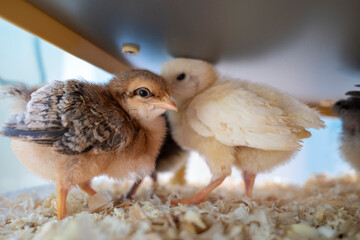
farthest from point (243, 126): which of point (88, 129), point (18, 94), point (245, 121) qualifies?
point (18, 94)

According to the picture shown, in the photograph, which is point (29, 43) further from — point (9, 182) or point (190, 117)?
point (190, 117)

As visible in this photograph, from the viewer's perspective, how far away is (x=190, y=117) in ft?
3.94

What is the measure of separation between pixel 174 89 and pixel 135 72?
1.19 ft

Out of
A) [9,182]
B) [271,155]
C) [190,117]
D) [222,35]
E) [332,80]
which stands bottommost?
[9,182]

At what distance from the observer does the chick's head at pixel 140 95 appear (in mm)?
1032

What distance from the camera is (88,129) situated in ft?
2.65

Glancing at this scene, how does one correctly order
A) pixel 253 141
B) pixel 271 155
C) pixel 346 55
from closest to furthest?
pixel 253 141, pixel 271 155, pixel 346 55

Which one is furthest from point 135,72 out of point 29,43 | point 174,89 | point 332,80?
point 332,80

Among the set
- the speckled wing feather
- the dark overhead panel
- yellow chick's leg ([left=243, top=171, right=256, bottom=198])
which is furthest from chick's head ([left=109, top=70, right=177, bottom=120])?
yellow chick's leg ([left=243, top=171, right=256, bottom=198])

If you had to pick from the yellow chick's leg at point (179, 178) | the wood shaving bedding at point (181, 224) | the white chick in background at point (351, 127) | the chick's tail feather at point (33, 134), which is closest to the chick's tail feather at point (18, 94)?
the chick's tail feather at point (33, 134)

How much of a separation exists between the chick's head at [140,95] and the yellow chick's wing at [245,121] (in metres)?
0.19

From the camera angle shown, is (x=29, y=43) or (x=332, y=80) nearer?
(x=29, y=43)

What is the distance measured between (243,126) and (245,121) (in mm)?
23

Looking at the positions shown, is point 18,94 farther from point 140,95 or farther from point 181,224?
point 181,224
